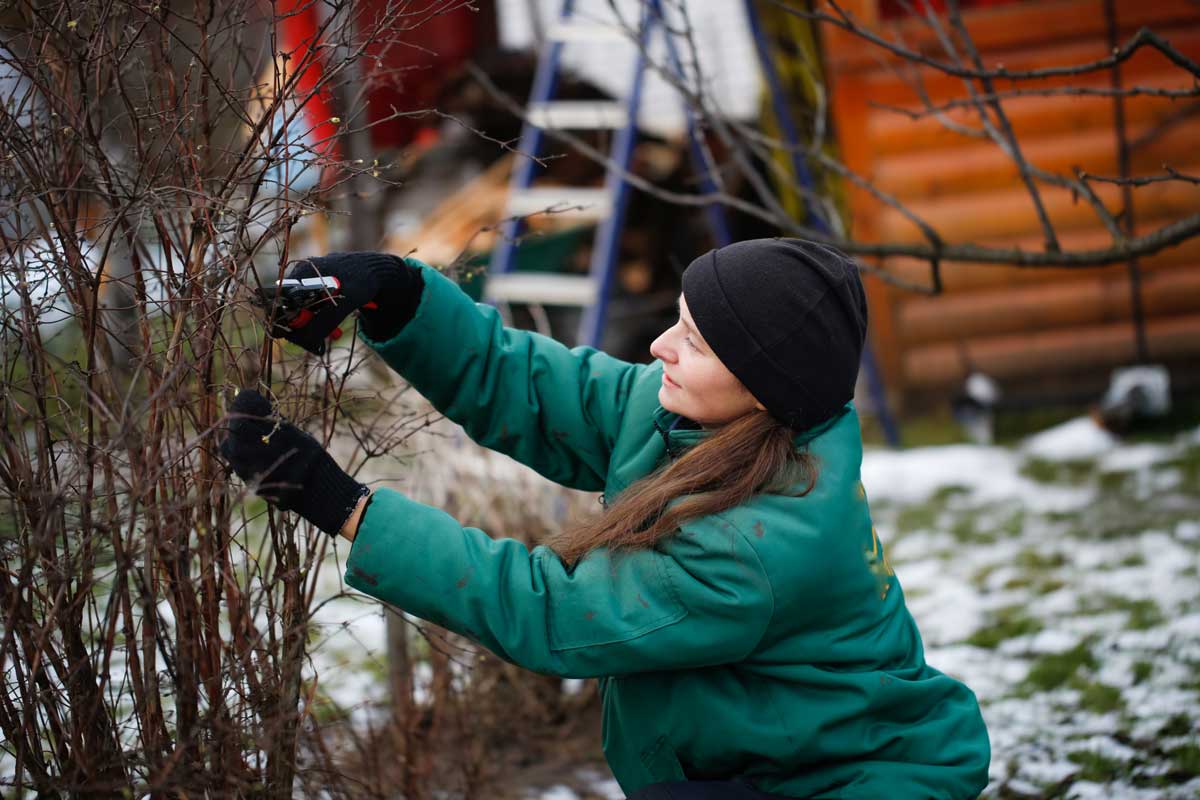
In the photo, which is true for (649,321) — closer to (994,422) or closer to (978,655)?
(994,422)

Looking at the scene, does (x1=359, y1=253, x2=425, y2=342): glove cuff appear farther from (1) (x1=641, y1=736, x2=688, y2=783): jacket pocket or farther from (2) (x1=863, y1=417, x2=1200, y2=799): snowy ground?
(2) (x1=863, y1=417, x2=1200, y2=799): snowy ground

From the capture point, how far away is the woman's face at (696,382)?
189 centimetres

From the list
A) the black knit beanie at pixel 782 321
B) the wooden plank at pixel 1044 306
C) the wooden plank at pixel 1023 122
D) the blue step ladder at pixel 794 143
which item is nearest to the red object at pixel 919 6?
the wooden plank at pixel 1023 122

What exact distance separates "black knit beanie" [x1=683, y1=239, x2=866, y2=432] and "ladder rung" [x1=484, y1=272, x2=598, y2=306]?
3.34 metres

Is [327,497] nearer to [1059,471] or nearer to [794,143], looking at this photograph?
[794,143]

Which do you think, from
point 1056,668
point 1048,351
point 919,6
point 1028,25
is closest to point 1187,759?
point 1056,668

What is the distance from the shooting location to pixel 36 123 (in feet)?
6.03

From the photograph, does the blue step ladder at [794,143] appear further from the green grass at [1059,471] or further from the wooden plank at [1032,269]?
the green grass at [1059,471]

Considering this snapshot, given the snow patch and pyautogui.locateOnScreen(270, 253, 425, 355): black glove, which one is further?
the snow patch

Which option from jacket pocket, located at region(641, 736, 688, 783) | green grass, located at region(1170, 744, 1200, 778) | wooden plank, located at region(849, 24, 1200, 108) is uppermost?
wooden plank, located at region(849, 24, 1200, 108)

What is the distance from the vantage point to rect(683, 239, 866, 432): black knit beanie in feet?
6.01

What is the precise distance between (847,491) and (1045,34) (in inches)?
193

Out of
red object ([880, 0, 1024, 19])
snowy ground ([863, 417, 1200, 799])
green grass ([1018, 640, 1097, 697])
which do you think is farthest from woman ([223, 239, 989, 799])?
red object ([880, 0, 1024, 19])

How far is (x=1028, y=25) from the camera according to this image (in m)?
5.93
